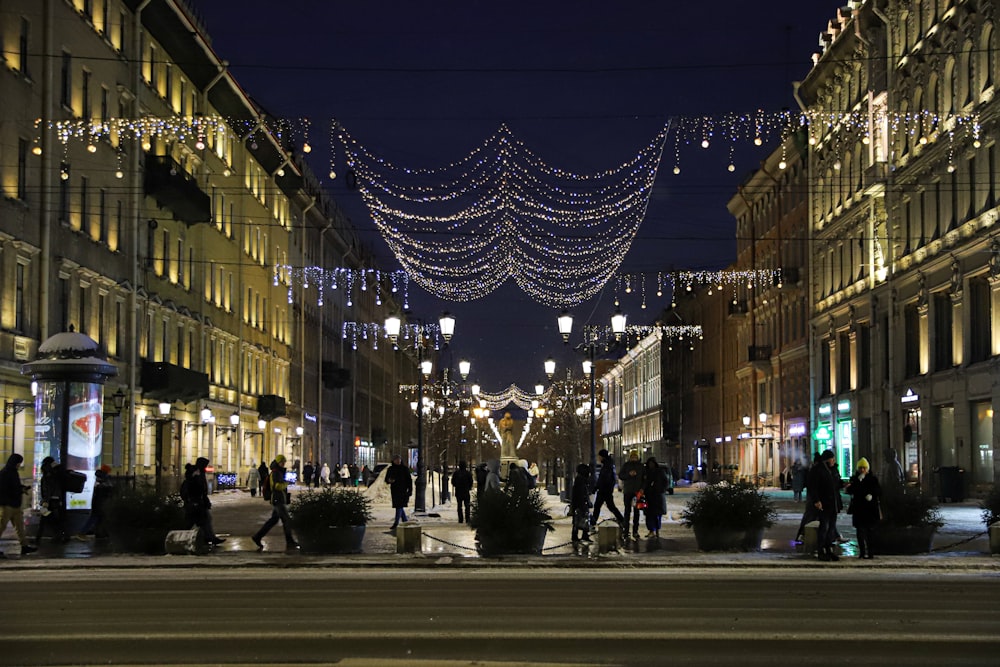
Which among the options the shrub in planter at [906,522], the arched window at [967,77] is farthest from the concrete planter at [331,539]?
the arched window at [967,77]

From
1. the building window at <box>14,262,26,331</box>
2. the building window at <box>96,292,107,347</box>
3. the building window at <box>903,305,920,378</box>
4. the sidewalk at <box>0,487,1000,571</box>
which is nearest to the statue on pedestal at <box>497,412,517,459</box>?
the building window at <box>903,305,920,378</box>

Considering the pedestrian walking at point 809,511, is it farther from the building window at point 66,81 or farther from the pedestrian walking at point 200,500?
the building window at point 66,81

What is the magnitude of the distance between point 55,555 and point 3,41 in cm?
1677

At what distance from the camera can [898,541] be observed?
2270 cm

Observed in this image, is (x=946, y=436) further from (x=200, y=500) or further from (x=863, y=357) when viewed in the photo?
(x=200, y=500)

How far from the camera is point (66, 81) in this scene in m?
39.1

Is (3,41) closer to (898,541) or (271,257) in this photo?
(898,541)

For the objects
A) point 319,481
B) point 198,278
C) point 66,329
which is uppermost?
point 198,278

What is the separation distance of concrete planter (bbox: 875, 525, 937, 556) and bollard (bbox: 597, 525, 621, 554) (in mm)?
4486

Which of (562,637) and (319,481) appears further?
(319,481)

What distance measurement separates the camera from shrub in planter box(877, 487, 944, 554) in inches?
891

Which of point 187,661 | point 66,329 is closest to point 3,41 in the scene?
point 66,329

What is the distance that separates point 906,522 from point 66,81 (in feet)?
90.7

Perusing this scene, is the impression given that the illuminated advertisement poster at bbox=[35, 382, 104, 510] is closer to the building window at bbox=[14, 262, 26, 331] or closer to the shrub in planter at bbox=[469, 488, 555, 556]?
the building window at bbox=[14, 262, 26, 331]
